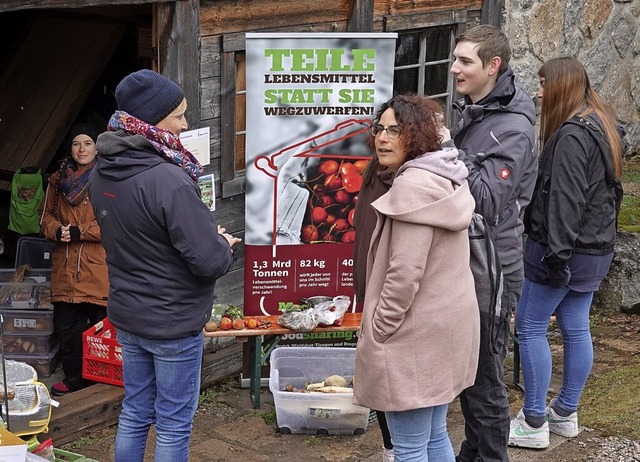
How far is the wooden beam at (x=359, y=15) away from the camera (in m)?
6.38

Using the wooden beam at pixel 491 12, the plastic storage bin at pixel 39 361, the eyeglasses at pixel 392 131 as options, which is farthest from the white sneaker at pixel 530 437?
the wooden beam at pixel 491 12

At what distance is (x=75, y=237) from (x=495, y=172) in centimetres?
256

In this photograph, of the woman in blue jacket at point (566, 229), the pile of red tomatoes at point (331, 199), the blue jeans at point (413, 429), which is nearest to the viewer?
the blue jeans at point (413, 429)

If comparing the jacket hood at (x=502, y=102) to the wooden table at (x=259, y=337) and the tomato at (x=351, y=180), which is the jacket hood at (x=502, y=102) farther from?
the wooden table at (x=259, y=337)

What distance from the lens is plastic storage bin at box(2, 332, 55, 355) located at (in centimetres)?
631

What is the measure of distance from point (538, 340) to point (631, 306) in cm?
282

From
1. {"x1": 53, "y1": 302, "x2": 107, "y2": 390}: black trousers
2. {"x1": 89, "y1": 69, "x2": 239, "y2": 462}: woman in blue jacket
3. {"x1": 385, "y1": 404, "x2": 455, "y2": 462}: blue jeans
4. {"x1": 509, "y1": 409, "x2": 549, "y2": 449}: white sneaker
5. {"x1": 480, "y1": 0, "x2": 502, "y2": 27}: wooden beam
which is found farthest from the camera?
{"x1": 480, "y1": 0, "x2": 502, "y2": 27}: wooden beam

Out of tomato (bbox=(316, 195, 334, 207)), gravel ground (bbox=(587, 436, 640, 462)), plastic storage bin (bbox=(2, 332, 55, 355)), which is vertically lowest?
gravel ground (bbox=(587, 436, 640, 462))

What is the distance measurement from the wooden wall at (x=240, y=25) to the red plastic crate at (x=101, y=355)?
75cm

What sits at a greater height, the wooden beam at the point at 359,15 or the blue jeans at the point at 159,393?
the wooden beam at the point at 359,15

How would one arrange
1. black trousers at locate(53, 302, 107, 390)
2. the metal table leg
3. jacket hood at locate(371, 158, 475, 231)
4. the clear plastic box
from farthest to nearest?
the clear plastic box < black trousers at locate(53, 302, 107, 390) < the metal table leg < jacket hood at locate(371, 158, 475, 231)

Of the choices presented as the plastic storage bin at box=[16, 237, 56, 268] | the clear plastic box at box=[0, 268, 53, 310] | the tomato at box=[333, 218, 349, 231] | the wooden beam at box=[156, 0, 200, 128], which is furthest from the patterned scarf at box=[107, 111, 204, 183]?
the plastic storage bin at box=[16, 237, 56, 268]

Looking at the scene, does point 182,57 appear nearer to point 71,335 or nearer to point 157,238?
point 71,335

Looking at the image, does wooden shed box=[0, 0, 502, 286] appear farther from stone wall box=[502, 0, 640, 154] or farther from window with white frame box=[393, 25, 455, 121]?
stone wall box=[502, 0, 640, 154]
